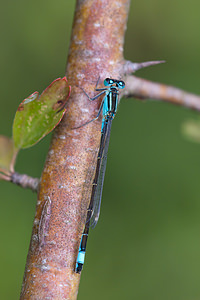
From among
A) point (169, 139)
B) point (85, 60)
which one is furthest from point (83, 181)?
point (169, 139)

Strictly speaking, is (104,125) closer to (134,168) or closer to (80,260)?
(80,260)

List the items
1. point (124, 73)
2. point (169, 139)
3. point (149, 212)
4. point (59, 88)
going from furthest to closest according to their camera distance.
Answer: point (169, 139) < point (149, 212) < point (124, 73) < point (59, 88)

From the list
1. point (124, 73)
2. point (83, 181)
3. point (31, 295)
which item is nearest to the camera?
point (31, 295)

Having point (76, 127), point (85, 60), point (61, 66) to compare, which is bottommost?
point (76, 127)

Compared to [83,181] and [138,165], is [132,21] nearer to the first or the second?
[138,165]

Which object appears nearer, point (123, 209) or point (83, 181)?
point (83, 181)

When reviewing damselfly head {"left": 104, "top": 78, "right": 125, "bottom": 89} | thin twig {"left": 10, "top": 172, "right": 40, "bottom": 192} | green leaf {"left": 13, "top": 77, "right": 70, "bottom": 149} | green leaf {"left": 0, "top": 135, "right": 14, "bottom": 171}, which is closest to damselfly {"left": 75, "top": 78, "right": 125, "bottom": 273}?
damselfly head {"left": 104, "top": 78, "right": 125, "bottom": 89}

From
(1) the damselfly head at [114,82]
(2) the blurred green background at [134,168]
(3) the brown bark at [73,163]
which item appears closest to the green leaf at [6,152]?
(3) the brown bark at [73,163]
